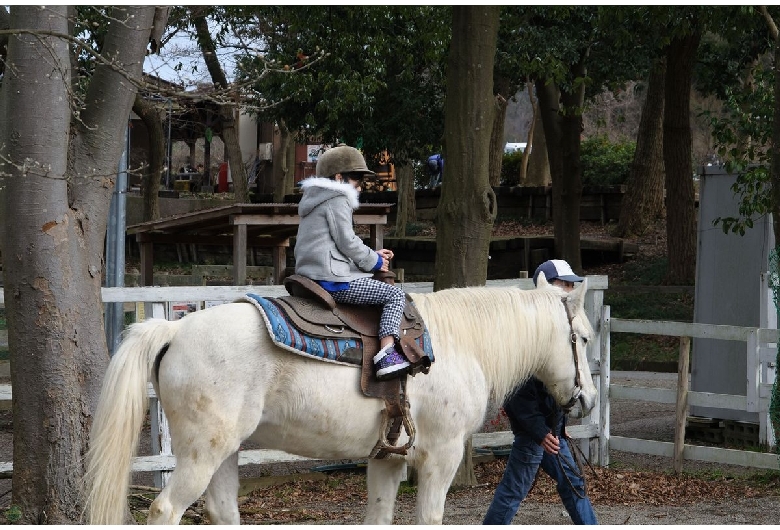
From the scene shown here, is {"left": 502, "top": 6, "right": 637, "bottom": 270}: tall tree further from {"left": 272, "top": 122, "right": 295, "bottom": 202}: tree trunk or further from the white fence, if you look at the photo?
{"left": 272, "top": 122, "right": 295, "bottom": 202}: tree trunk

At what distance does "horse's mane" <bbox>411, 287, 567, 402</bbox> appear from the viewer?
18.1ft

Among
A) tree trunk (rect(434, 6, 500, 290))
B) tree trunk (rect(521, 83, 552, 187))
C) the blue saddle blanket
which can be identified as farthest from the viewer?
tree trunk (rect(521, 83, 552, 187))

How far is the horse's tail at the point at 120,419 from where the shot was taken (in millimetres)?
4883

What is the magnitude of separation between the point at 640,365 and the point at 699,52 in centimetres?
865

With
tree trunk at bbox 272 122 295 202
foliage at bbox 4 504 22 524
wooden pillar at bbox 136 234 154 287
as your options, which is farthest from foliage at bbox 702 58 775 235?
tree trunk at bbox 272 122 295 202

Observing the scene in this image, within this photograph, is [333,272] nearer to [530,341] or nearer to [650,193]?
[530,341]

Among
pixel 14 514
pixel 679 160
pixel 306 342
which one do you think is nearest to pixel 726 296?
pixel 306 342

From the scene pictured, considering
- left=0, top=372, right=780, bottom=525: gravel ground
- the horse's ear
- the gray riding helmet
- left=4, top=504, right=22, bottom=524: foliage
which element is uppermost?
the gray riding helmet

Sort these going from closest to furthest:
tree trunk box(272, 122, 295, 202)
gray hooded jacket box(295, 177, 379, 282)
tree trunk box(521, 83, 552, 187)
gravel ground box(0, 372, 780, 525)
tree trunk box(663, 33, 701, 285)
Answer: gray hooded jacket box(295, 177, 379, 282) < gravel ground box(0, 372, 780, 525) < tree trunk box(663, 33, 701, 285) < tree trunk box(521, 83, 552, 187) < tree trunk box(272, 122, 295, 202)

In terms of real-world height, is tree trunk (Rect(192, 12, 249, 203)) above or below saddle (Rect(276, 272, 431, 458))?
above

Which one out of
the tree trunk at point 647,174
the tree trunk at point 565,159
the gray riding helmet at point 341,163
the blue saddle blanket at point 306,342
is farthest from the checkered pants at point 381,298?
the tree trunk at point 647,174

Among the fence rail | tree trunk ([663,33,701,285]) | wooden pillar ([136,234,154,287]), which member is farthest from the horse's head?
tree trunk ([663,33,701,285])

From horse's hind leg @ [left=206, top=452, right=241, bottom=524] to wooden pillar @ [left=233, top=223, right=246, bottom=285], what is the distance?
7.68 meters

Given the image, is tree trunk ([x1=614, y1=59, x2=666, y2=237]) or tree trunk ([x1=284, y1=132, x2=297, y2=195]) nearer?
tree trunk ([x1=614, y1=59, x2=666, y2=237])
